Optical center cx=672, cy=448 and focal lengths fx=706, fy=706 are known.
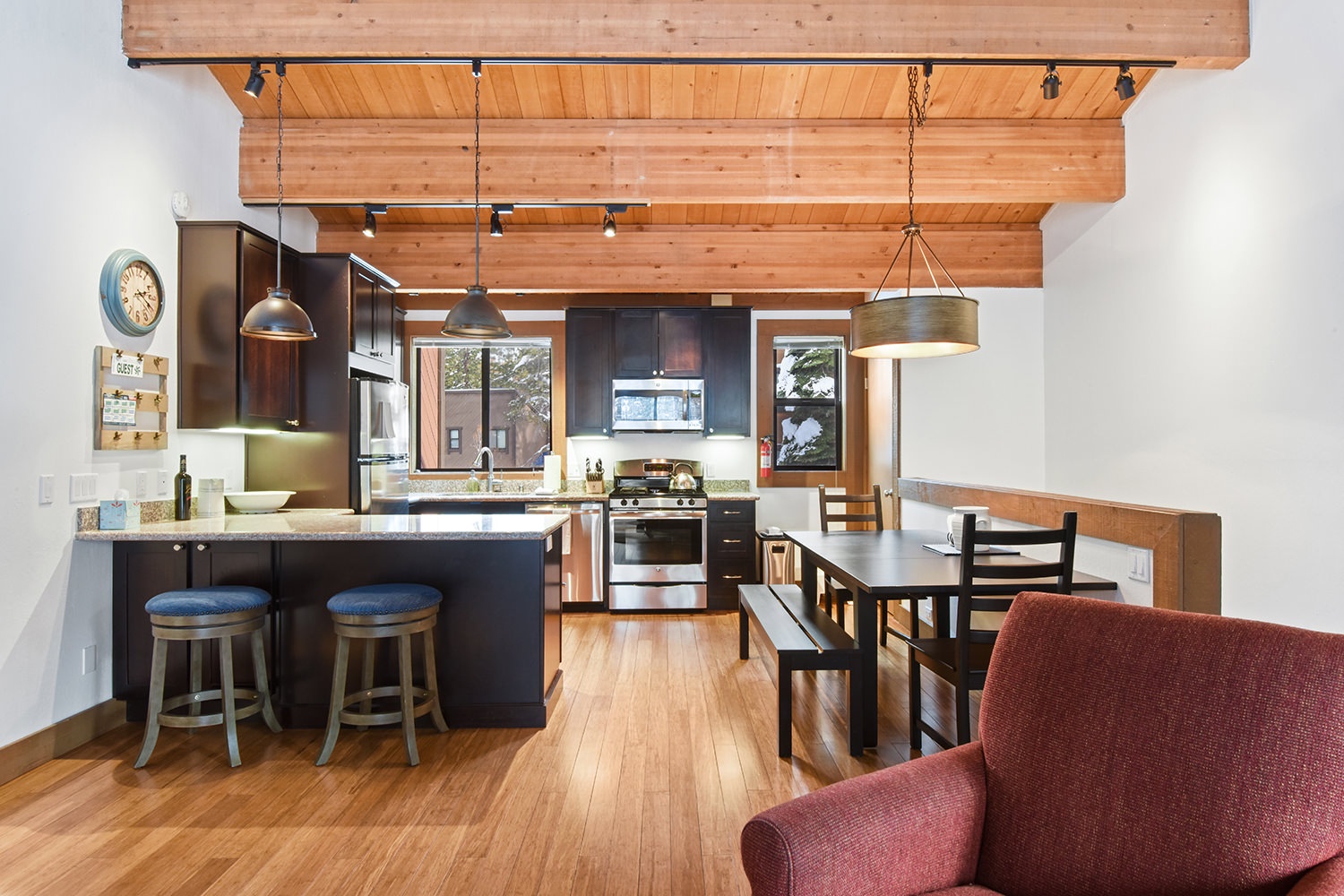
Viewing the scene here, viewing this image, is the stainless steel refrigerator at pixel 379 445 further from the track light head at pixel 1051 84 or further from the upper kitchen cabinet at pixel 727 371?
the track light head at pixel 1051 84

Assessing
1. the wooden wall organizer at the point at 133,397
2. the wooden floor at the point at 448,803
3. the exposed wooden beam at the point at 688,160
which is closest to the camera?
the wooden floor at the point at 448,803

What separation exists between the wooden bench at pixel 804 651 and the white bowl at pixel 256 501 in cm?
276

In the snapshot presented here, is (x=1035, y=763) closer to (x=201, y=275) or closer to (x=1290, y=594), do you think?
(x=1290, y=594)

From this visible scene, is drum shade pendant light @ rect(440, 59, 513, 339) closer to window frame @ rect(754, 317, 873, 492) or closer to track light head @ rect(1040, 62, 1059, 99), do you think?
track light head @ rect(1040, 62, 1059, 99)

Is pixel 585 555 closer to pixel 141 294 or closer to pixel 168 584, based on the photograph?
pixel 168 584

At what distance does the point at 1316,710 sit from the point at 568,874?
70.7 inches

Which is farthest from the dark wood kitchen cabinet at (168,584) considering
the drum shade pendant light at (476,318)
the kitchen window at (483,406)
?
the kitchen window at (483,406)

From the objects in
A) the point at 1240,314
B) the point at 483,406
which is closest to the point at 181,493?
the point at 483,406

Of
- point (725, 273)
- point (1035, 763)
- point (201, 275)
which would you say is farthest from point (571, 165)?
point (1035, 763)

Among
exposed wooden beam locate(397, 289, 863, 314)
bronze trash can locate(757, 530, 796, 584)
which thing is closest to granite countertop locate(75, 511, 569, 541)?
bronze trash can locate(757, 530, 796, 584)

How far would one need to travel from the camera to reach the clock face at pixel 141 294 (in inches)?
127

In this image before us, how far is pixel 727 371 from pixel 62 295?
422 cm

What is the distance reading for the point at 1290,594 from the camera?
290 cm

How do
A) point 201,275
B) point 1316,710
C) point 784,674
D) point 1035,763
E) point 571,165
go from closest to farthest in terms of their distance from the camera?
point 1316,710 → point 1035,763 → point 784,674 → point 201,275 → point 571,165
